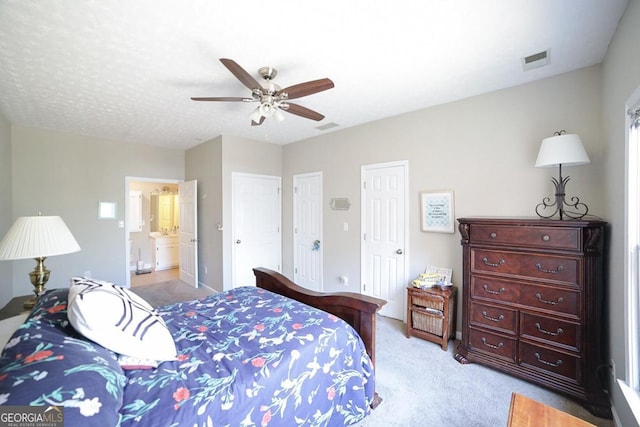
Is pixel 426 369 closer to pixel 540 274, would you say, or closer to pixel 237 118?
A: pixel 540 274

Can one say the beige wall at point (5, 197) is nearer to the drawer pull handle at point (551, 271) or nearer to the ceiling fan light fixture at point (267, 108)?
the ceiling fan light fixture at point (267, 108)

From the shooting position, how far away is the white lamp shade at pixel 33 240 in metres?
1.67

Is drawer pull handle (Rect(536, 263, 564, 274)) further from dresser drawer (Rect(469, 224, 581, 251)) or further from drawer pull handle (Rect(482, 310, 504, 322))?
drawer pull handle (Rect(482, 310, 504, 322))

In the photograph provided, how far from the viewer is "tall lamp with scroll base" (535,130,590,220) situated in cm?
204

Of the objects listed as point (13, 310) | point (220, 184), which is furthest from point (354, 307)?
point (220, 184)

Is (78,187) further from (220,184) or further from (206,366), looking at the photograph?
(206,366)

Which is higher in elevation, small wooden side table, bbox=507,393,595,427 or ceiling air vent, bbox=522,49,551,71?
ceiling air vent, bbox=522,49,551,71

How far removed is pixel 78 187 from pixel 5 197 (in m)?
0.87

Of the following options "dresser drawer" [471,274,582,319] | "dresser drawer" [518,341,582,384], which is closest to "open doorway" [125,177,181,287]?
"dresser drawer" [471,274,582,319]

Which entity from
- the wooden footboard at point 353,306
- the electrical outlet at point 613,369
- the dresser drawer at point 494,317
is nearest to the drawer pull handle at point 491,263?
the dresser drawer at point 494,317

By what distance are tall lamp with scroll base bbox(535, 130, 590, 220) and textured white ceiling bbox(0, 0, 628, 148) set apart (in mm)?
688

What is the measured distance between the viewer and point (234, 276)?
4.33 m

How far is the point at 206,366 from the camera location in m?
1.25

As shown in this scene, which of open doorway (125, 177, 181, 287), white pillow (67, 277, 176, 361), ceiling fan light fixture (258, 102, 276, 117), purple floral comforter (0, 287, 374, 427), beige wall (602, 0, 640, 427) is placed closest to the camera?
purple floral comforter (0, 287, 374, 427)
